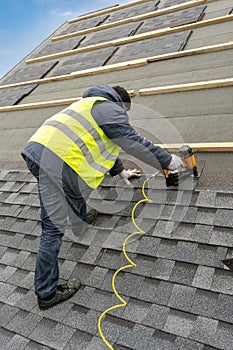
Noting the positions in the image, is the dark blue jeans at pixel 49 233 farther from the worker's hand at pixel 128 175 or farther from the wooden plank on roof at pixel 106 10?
the wooden plank on roof at pixel 106 10

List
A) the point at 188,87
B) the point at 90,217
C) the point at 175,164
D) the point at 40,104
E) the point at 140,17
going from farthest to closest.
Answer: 1. the point at 140,17
2. the point at 40,104
3. the point at 188,87
4. the point at 90,217
5. the point at 175,164

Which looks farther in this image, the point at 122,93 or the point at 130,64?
the point at 130,64

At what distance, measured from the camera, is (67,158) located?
2.33m

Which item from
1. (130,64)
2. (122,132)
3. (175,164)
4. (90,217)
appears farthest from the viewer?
(130,64)

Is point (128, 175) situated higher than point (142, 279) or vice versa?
point (128, 175)

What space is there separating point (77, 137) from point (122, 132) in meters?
0.37

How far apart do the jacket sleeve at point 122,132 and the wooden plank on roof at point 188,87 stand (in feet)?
6.78

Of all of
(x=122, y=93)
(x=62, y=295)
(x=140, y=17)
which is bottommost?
(x=62, y=295)

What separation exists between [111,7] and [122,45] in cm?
421

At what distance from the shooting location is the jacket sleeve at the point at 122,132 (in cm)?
235

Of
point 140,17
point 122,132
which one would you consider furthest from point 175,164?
point 140,17

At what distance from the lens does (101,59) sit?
6570 millimetres

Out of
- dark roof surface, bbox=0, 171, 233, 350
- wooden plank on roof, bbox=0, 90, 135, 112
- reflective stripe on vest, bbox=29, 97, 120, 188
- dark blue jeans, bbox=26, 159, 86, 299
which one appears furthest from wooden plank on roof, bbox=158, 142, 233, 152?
wooden plank on roof, bbox=0, 90, 135, 112

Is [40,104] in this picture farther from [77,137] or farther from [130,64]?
[77,137]
